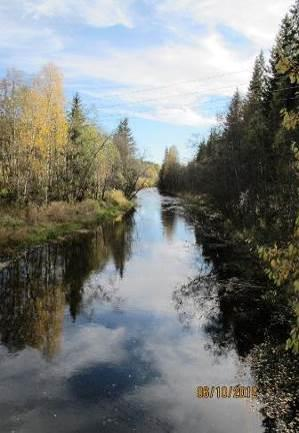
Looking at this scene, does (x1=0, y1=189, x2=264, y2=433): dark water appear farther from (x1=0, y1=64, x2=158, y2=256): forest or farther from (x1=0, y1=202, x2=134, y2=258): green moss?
(x1=0, y1=64, x2=158, y2=256): forest

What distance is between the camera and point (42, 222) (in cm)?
3562

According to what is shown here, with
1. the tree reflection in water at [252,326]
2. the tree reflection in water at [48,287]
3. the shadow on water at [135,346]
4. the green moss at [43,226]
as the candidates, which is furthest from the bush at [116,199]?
the tree reflection in water at [252,326]

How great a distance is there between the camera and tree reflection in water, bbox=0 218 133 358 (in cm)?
1587

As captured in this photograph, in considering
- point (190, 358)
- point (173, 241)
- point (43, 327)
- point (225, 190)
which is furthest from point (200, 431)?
point (225, 190)

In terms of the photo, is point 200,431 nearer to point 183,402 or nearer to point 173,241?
point 183,402

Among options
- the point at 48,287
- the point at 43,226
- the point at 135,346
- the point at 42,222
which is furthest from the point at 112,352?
the point at 42,222

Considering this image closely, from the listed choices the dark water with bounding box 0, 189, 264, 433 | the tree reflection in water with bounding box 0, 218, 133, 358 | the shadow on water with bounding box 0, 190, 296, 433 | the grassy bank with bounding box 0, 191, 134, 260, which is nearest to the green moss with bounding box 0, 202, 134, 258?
the grassy bank with bounding box 0, 191, 134, 260

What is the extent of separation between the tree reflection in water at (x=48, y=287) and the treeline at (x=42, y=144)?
10399mm

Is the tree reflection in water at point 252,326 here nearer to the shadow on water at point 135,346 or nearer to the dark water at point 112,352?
the shadow on water at point 135,346

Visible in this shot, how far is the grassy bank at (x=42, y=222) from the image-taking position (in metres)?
29.6

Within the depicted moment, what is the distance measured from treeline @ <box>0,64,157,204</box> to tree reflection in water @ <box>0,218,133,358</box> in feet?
34.1

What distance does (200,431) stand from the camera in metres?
10.7
